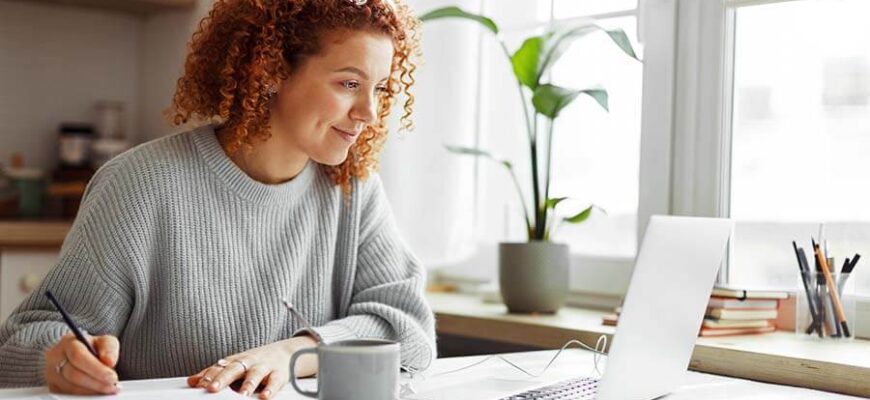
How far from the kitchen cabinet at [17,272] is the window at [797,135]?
5.15ft

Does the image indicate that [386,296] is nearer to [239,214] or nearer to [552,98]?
[239,214]

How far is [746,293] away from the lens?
5.99 ft

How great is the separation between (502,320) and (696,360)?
43 centimetres

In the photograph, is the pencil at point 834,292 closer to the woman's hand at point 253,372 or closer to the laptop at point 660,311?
the laptop at point 660,311

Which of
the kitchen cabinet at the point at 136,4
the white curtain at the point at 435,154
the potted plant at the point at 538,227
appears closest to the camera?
the potted plant at the point at 538,227

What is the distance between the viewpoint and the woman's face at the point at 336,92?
1554 mm

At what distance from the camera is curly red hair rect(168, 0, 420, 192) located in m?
1.56

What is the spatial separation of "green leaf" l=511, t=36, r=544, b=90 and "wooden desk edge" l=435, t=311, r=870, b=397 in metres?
0.47

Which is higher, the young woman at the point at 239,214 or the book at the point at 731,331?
the young woman at the point at 239,214

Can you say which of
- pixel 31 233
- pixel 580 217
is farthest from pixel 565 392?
pixel 31 233

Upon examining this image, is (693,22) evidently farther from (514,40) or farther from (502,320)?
(502,320)

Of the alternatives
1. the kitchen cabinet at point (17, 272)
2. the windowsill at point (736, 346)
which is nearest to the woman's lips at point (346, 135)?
the windowsill at point (736, 346)

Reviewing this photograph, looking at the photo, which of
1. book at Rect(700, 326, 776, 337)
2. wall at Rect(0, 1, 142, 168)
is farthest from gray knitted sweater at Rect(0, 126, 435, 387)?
wall at Rect(0, 1, 142, 168)

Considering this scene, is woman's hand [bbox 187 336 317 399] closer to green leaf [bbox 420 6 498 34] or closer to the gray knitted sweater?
the gray knitted sweater
